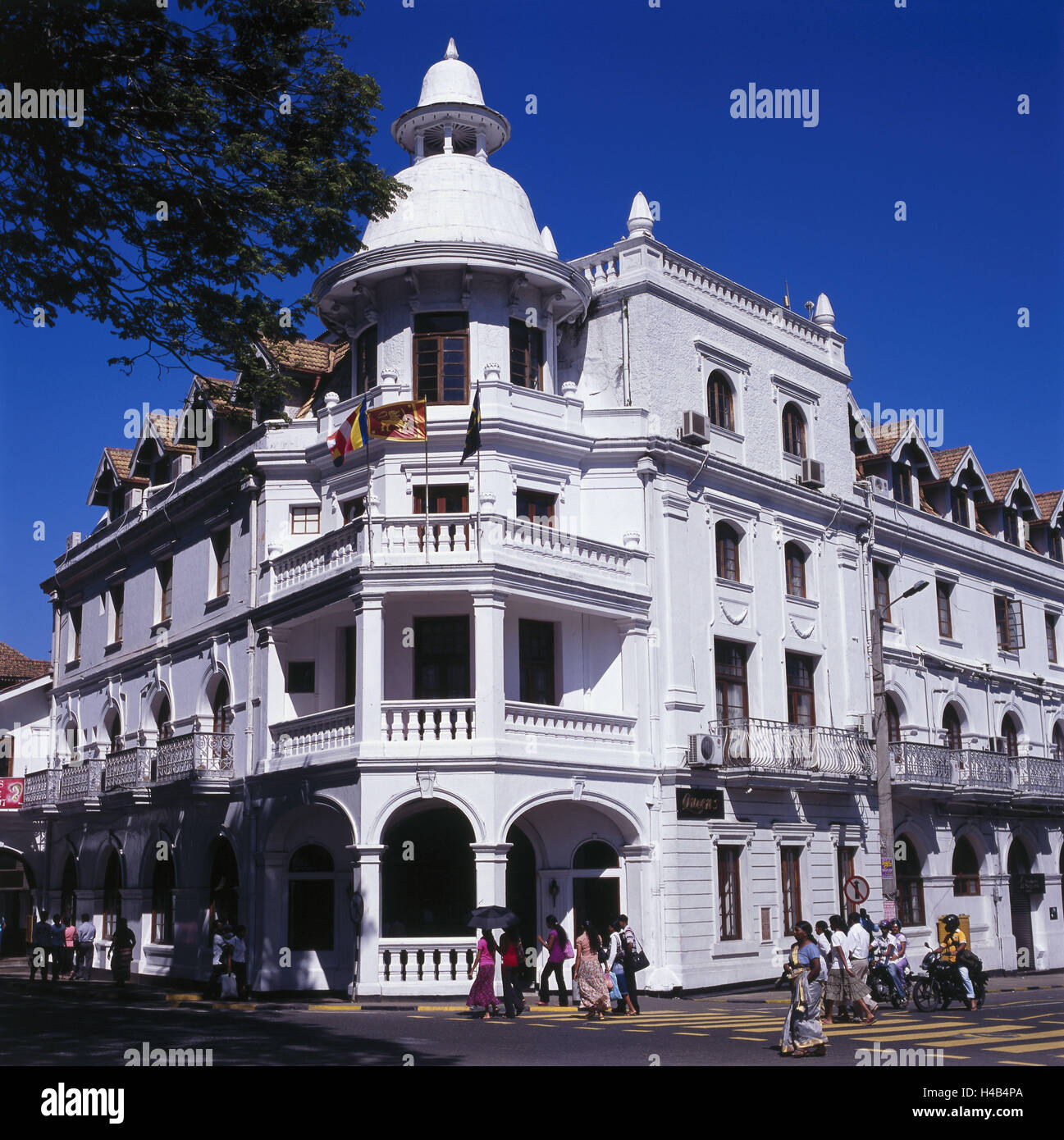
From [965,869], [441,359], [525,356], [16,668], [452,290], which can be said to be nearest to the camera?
[441,359]

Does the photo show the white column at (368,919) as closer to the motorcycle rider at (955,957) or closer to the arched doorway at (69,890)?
the motorcycle rider at (955,957)

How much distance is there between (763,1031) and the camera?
764 inches

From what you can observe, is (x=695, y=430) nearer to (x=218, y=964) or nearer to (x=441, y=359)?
(x=441, y=359)

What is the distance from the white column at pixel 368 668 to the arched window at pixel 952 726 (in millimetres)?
19903

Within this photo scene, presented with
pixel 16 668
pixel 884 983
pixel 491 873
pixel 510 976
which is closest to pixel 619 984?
pixel 510 976

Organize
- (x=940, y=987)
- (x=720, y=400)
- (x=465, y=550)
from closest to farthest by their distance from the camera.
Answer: (x=940, y=987) < (x=465, y=550) < (x=720, y=400)

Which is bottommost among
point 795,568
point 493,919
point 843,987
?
point 843,987

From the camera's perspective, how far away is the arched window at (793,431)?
34.0m

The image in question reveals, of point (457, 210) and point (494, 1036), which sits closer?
point (494, 1036)

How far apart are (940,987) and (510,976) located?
7420mm

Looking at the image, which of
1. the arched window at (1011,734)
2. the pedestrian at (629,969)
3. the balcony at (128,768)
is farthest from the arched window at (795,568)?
the balcony at (128,768)

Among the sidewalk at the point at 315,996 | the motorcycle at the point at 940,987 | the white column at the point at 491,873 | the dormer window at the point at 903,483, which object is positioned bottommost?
the sidewalk at the point at 315,996

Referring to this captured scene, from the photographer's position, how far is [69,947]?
108 ft
